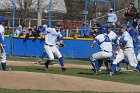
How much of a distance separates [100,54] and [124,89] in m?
4.31

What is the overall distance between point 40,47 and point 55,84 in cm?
1613

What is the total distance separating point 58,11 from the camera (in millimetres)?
42906

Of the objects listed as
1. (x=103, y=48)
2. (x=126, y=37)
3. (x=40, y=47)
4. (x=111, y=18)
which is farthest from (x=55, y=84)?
(x=40, y=47)

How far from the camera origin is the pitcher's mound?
12914 millimetres

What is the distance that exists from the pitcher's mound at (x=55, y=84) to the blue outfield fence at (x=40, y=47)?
1408 centimetres

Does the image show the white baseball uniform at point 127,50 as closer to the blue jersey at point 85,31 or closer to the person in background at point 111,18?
the person in background at point 111,18

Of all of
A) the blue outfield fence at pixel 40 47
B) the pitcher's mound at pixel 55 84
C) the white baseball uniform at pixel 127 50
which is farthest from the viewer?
the blue outfield fence at pixel 40 47

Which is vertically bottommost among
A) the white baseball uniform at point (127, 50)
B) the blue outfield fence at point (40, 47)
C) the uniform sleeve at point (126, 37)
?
the blue outfield fence at point (40, 47)

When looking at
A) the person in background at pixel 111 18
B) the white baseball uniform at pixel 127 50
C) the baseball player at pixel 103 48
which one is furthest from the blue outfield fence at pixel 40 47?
the baseball player at pixel 103 48

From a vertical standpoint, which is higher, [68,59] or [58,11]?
[58,11]

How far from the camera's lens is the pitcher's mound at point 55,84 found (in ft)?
42.4

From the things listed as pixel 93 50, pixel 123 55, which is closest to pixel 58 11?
pixel 93 50

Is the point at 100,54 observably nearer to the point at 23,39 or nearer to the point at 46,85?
the point at 46,85

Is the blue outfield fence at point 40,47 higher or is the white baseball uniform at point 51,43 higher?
the white baseball uniform at point 51,43
